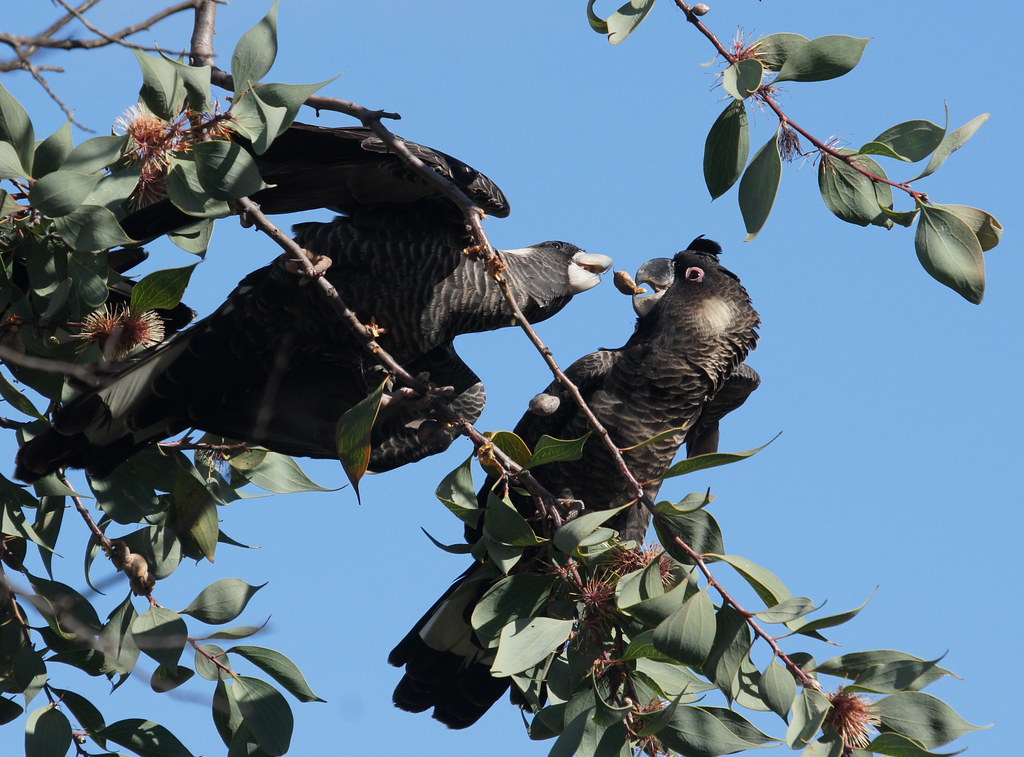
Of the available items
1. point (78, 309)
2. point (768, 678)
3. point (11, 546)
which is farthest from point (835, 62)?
point (11, 546)

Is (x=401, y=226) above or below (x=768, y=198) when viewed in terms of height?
above

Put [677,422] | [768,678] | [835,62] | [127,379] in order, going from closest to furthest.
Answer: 1. [768,678]
2. [835,62]
3. [127,379]
4. [677,422]

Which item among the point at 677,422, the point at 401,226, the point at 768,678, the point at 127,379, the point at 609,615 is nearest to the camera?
the point at 768,678

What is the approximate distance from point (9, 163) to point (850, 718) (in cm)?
269

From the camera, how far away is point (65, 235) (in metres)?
2.76

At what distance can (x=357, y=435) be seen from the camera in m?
3.20

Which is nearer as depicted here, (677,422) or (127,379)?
(127,379)

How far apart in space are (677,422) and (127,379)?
8.89 ft

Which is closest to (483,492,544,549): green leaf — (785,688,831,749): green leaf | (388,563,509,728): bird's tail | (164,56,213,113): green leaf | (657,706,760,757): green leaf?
(657,706,760,757): green leaf

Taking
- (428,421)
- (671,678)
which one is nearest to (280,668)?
(671,678)

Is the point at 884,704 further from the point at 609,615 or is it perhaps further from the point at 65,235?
the point at 65,235

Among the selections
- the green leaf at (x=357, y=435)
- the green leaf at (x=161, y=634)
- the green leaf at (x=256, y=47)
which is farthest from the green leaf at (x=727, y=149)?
the green leaf at (x=161, y=634)

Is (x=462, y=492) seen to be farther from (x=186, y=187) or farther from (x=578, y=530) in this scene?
(x=186, y=187)

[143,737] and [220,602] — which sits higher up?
[220,602]
